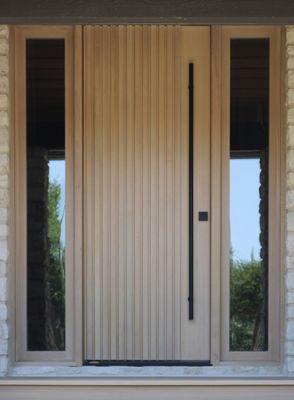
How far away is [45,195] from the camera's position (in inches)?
146

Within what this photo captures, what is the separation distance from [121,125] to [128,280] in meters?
0.98

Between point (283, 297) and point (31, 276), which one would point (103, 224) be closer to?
point (31, 276)

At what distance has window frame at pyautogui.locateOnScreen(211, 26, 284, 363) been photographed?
3617 millimetres

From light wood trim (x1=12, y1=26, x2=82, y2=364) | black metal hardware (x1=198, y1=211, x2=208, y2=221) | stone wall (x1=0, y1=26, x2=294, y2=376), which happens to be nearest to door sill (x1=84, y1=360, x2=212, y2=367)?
light wood trim (x1=12, y1=26, x2=82, y2=364)

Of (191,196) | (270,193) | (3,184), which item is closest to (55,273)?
(3,184)

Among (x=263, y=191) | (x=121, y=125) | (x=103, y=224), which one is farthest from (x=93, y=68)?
(x=263, y=191)

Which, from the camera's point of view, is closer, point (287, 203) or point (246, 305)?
point (287, 203)

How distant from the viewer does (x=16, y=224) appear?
364 centimetres

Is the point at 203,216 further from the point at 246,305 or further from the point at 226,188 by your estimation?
the point at 246,305

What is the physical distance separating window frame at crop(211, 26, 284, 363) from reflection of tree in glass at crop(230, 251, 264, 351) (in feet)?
0.16

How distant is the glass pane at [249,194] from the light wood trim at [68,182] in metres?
0.96

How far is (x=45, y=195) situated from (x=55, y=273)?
498mm

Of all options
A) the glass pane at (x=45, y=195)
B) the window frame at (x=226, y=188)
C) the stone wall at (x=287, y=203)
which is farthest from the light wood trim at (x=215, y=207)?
the glass pane at (x=45, y=195)

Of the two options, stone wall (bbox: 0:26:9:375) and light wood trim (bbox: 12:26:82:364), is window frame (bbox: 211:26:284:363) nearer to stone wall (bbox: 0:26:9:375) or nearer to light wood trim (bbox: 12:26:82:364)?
light wood trim (bbox: 12:26:82:364)
